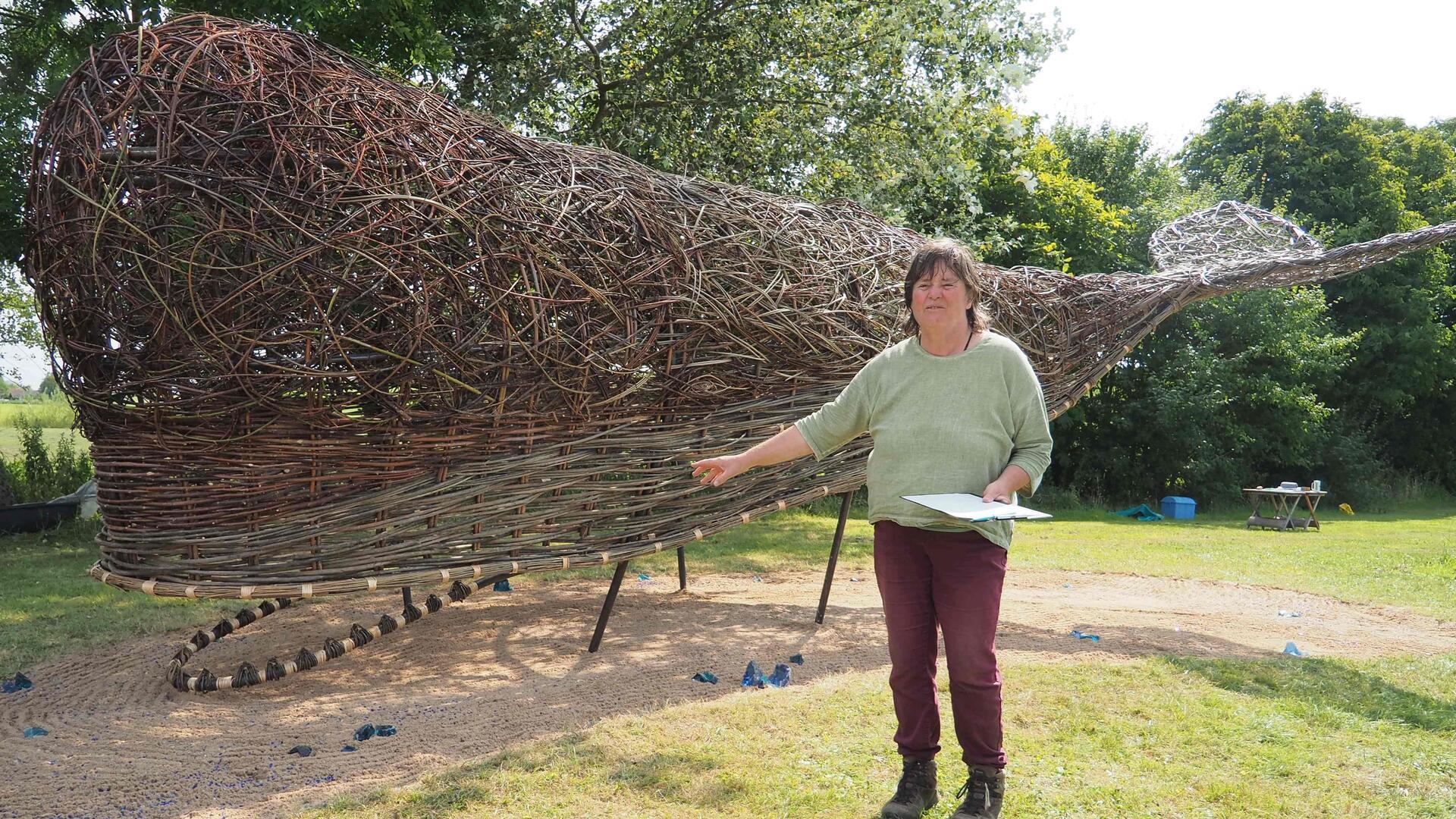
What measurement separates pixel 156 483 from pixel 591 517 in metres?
2.08

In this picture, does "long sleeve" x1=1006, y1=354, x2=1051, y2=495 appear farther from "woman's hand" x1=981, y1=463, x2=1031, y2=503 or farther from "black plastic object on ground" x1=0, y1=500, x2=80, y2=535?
"black plastic object on ground" x1=0, y1=500, x2=80, y2=535

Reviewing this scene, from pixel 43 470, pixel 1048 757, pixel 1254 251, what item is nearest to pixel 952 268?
pixel 1048 757

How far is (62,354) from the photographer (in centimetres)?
446

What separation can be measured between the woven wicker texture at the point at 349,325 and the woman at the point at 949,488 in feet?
7.06

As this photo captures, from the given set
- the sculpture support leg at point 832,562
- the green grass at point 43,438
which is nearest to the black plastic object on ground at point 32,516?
the green grass at point 43,438

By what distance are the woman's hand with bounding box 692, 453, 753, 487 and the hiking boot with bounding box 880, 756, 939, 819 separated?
1200 millimetres

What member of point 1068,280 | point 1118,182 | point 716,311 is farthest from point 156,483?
point 1118,182

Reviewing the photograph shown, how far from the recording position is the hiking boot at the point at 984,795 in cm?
323

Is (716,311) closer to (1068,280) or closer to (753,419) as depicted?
(753,419)

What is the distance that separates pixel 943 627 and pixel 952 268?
3.90 feet

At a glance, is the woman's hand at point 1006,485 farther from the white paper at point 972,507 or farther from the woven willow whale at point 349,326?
the woven willow whale at point 349,326

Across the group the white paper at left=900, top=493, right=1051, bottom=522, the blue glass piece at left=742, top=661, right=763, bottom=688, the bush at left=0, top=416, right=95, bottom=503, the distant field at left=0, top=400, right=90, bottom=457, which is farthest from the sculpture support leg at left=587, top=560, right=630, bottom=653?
the distant field at left=0, top=400, right=90, bottom=457

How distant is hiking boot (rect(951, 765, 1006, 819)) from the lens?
127 inches

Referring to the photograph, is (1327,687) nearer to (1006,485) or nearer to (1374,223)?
(1006,485)
